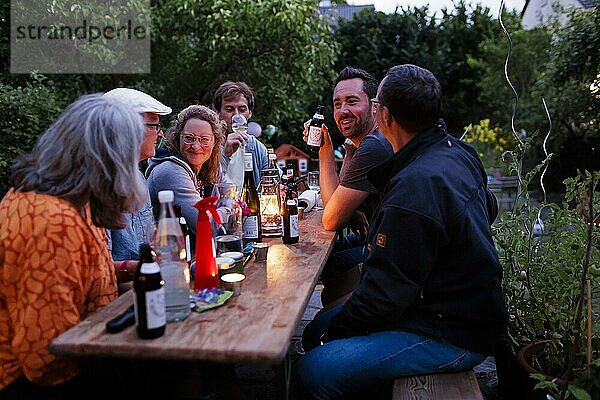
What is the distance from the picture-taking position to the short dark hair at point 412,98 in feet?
6.85

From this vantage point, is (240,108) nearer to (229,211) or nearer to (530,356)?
(229,211)

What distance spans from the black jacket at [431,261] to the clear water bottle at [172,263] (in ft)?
2.06

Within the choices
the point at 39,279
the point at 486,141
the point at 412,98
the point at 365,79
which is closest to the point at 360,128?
the point at 365,79

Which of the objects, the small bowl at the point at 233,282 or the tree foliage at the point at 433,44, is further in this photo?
the tree foliage at the point at 433,44

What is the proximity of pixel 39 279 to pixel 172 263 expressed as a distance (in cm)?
38

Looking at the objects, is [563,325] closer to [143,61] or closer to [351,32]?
[143,61]

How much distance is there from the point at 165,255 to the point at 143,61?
18.5 ft

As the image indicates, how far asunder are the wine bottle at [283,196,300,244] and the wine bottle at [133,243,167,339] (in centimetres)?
120

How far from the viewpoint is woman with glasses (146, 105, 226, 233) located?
2.73 m

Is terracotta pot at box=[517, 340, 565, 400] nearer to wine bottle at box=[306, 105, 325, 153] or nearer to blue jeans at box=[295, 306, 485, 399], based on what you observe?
blue jeans at box=[295, 306, 485, 399]

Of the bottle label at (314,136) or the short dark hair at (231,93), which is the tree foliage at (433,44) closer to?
the short dark hair at (231,93)

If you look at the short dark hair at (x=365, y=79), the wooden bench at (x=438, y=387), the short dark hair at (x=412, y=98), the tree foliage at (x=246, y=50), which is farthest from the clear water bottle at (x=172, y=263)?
the tree foliage at (x=246, y=50)

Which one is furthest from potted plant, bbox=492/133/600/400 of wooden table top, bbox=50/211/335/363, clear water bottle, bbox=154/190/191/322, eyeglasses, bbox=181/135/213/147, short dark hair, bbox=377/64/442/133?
eyeglasses, bbox=181/135/213/147

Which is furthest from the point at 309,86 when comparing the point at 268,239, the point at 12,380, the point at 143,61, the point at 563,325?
the point at 12,380
